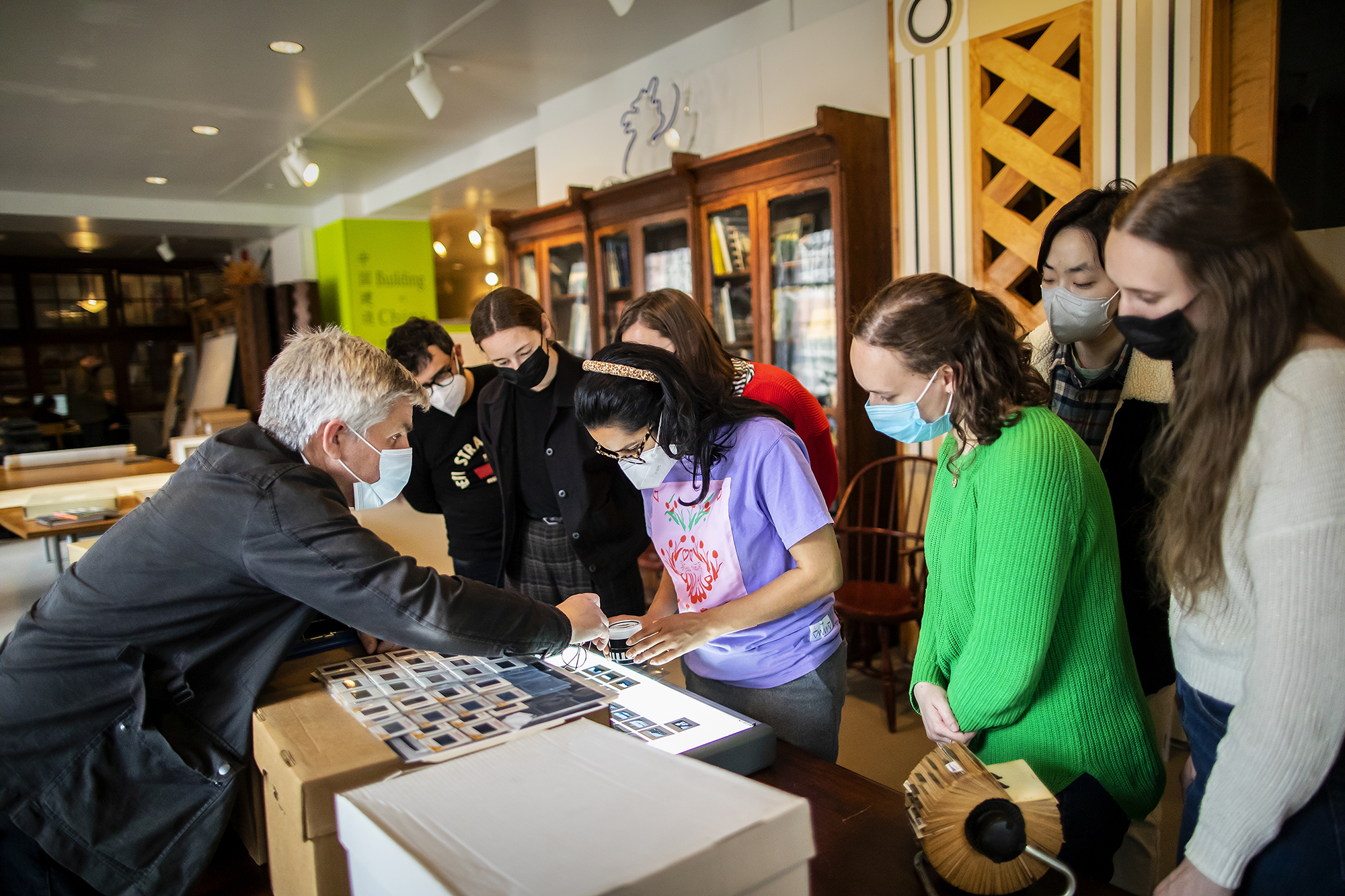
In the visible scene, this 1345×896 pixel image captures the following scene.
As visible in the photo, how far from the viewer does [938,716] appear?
1320 mm

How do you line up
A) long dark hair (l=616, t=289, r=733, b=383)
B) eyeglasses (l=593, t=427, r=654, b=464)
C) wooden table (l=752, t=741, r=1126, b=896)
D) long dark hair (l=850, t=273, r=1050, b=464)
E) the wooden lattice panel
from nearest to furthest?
1. wooden table (l=752, t=741, r=1126, b=896)
2. long dark hair (l=850, t=273, r=1050, b=464)
3. eyeglasses (l=593, t=427, r=654, b=464)
4. long dark hair (l=616, t=289, r=733, b=383)
5. the wooden lattice panel

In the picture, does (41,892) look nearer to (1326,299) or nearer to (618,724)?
(618,724)

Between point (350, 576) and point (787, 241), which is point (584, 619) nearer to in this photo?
point (350, 576)

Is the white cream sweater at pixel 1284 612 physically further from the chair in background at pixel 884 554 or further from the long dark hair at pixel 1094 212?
the chair in background at pixel 884 554

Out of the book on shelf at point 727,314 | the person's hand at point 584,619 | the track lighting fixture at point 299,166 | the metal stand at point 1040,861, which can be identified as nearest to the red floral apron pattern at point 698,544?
the person's hand at point 584,619

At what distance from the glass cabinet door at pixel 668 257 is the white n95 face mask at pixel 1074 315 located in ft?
8.61

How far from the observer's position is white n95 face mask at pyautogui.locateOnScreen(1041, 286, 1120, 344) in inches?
67.2

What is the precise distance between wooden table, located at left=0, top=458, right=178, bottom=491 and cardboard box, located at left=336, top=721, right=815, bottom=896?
5048 mm

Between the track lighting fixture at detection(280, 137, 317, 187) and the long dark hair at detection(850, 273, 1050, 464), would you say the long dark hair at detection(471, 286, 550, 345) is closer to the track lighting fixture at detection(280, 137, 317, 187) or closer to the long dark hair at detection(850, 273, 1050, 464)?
the long dark hair at detection(850, 273, 1050, 464)

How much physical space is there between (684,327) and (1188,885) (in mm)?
1591

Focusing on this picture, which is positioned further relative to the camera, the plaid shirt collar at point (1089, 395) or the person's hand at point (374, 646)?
the plaid shirt collar at point (1089, 395)

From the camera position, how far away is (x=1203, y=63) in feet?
8.19

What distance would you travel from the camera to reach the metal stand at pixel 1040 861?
2.96 feet

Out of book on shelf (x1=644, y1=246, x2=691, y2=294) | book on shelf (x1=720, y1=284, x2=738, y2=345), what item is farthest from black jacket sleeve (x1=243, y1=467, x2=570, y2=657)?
book on shelf (x1=644, y1=246, x2=691, y2=294)
